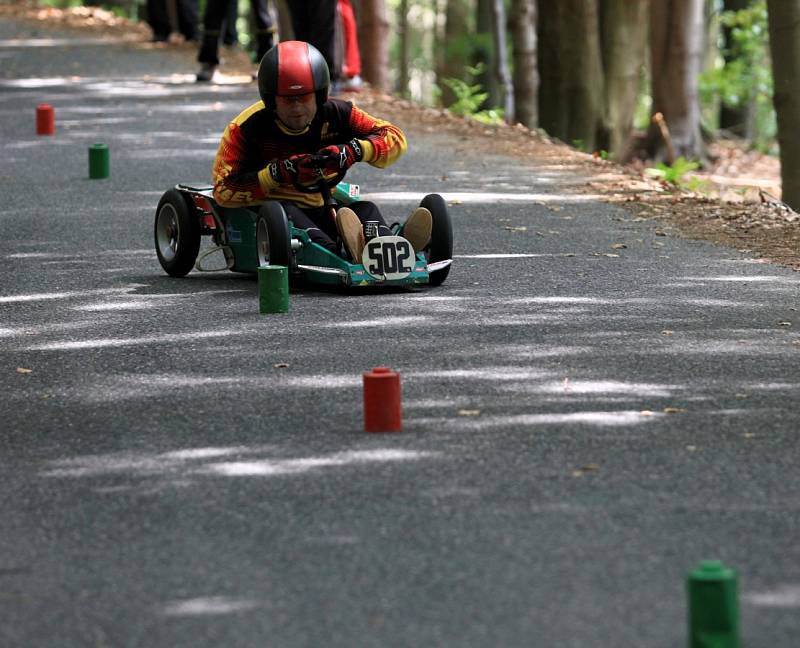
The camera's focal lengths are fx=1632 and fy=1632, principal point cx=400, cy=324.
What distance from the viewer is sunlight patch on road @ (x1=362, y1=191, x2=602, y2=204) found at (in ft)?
44.1

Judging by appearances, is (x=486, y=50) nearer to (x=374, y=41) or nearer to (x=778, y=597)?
(x=374, y=41)

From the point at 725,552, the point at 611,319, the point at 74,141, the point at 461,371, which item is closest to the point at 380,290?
the point at 611,319

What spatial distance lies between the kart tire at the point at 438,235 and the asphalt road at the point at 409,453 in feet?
0.68

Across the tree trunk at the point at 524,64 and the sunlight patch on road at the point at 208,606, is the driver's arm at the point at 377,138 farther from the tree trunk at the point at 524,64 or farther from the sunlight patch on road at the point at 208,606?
the tree trunk at the point at 524,64

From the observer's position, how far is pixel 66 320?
8.71 meters

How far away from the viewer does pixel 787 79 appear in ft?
49.0

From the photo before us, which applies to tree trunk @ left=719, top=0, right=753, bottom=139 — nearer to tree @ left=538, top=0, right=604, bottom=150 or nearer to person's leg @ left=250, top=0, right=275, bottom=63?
tree @ left=538, top=0, right=604, bottom=150

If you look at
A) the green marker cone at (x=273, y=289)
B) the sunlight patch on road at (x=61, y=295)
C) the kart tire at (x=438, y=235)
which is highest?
the kart tire at (x=438, y=235)

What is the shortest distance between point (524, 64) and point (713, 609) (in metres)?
20.6

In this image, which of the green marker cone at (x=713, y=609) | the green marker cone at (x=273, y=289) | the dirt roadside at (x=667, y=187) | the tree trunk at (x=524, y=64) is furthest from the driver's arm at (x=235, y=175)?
the tree trunk at (x=524, y=64)

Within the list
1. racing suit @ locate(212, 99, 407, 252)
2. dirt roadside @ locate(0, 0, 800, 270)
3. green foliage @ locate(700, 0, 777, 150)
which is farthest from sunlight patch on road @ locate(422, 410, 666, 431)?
green foliage @ locate(700, 0, 777, 150)

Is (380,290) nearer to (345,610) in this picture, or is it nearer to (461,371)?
(461,371)

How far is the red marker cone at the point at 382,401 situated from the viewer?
5.96m

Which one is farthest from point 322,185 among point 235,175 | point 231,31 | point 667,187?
point 231,31
